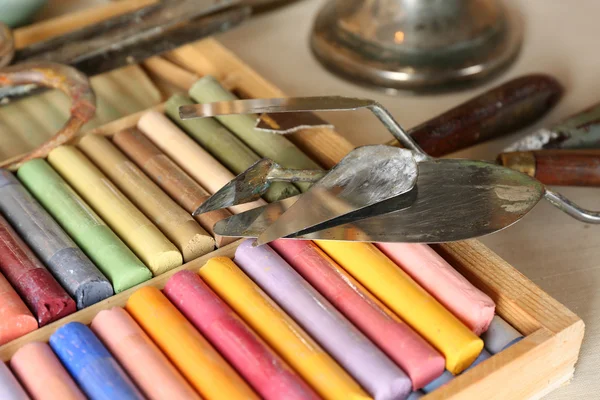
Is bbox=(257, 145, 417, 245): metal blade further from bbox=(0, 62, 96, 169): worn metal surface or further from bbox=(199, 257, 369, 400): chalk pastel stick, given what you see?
bbox=(0, 62, 96, 169): worn metal surface

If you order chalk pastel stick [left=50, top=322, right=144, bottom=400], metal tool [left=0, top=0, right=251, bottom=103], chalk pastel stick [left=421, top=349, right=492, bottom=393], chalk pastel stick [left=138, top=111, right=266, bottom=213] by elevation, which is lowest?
chalk pastel stick [left=421, top=349, right=492, bottom=393]

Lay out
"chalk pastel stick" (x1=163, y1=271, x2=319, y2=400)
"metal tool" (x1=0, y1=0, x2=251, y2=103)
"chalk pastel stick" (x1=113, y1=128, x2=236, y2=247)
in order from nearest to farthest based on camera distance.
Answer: "chalk pastel stick" (x1=163, y1=271, x2=319, y2=400) → "chalk pastel stick" (x1=113, y1=128, x2=236, y2=247) → "metal tool" (x1=0, y1=0, x2=251, y2=103)

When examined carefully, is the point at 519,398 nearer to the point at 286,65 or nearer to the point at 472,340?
the point at 472,340

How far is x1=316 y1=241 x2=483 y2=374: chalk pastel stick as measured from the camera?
17.0 inches

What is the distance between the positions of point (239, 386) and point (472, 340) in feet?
0.40

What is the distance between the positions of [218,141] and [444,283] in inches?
8.3

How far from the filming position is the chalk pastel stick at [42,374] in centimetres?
42

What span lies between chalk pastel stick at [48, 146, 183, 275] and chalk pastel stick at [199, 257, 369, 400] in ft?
0.10

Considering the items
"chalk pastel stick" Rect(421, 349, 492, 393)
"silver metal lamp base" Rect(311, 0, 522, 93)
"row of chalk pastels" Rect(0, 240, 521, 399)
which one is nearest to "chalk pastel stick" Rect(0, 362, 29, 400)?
"row of chalk pastels" Rect(0, 240, 521, 399)

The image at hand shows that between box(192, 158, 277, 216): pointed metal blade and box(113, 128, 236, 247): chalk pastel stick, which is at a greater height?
box(192, 158, 277, 216): pointed metal blade

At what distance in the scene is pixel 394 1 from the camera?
0.73 metres

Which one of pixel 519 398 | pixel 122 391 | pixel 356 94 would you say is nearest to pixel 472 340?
pixel 519 398

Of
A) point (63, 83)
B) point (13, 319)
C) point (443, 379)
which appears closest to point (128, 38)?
point (63, 83)

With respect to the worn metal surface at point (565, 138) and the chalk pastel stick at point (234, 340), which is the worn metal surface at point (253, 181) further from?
the worn metal surface at point (565, 138)
